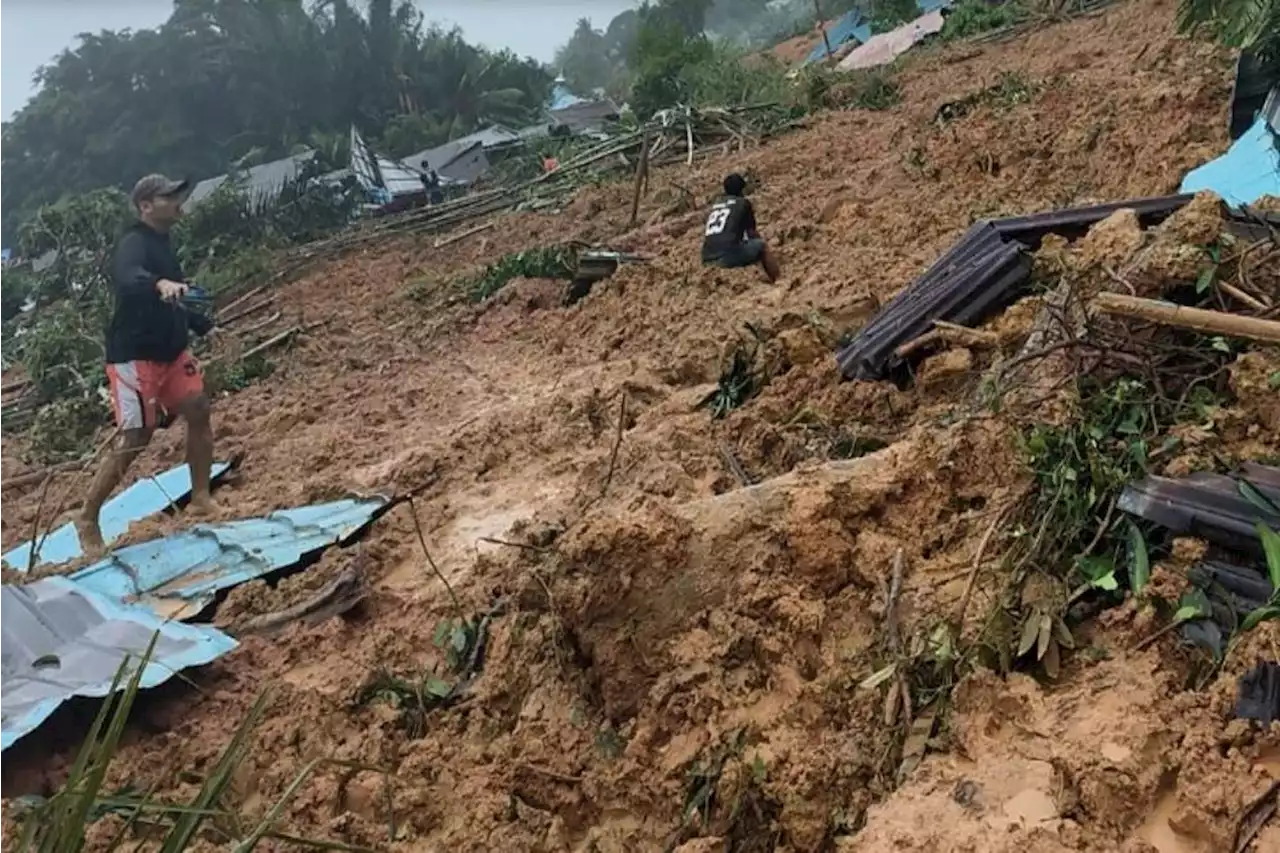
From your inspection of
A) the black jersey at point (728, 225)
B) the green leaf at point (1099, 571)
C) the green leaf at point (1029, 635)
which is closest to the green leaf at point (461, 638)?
the green leaf at point (1029, 635)

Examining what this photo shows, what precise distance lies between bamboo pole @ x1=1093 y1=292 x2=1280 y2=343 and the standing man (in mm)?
3582

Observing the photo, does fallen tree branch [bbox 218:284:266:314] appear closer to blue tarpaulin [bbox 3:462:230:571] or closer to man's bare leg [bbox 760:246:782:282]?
blue tarpaulin [bbox 3:462:230:571]

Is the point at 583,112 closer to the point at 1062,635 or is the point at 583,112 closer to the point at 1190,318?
the point at 1190,318

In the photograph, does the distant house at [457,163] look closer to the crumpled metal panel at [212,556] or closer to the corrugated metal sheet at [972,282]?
the crumpled metal panel at [212,556]

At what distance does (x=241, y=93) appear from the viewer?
37312 mm

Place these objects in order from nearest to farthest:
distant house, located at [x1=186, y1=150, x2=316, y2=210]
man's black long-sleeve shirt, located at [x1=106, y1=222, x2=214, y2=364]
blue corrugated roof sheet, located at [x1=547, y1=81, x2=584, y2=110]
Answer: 1. man's black long-sleeve shirt, located at [x1=106, y1=222, x2=214, y2=364]
2. distant house, located at [x1=186, y1=150, x2=316, y2=210]
3. blue corrugated roof sheet, located at [x1=547, y1=81, x2=584, y2=110]

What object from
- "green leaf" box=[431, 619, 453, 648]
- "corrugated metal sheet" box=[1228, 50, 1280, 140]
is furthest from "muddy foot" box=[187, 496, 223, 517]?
"corrugated metal sheet" box=[1228, 50, 1280, 140]

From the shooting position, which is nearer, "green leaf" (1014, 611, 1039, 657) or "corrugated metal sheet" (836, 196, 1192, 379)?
"green leaf" (1014, 611, 1039, 657)

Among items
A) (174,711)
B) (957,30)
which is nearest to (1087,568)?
(174,711)

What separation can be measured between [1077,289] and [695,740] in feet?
5.73

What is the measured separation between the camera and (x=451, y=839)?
284cm

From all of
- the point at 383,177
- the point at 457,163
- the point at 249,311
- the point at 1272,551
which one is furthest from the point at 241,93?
the point at 1272,551

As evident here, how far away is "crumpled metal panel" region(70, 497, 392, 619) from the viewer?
420 cm

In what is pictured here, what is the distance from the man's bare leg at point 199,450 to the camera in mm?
5001
